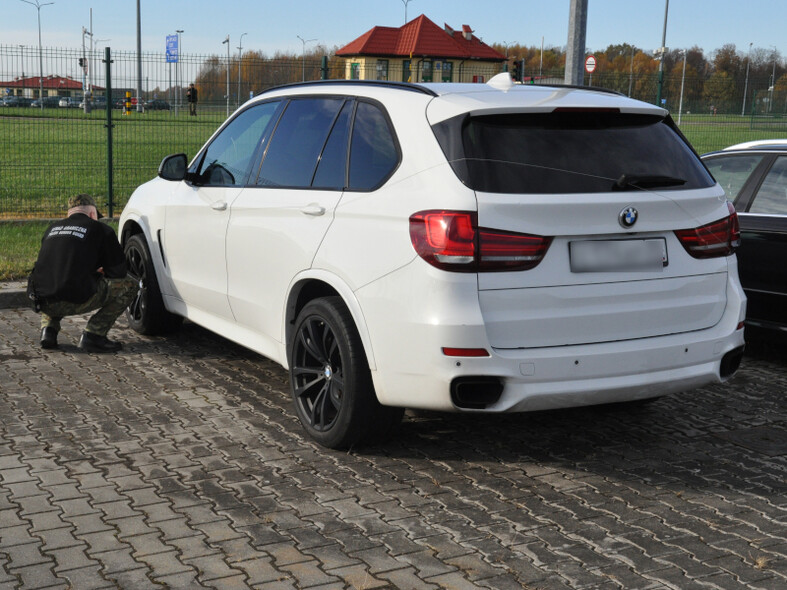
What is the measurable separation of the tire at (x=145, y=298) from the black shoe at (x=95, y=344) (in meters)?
0.39

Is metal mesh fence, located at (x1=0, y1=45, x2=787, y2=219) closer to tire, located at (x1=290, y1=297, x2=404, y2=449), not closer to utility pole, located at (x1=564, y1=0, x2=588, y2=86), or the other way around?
utility pole, located at (x1=564, y1=0, x2=588, y2=86)

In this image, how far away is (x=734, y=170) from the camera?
7.39 meters

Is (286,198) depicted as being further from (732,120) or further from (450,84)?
(732,120)

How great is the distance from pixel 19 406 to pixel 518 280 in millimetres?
3226

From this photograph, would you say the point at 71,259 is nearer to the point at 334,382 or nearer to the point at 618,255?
the point at 334,382

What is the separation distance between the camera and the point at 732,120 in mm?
24469

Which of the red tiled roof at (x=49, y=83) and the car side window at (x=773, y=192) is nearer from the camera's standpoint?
the car side window at (x=773, y=192)

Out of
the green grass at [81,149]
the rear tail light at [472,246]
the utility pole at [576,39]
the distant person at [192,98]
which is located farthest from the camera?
the distant person at [192,98]

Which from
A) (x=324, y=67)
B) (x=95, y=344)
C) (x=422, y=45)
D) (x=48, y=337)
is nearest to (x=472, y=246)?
(x=95, y=344)

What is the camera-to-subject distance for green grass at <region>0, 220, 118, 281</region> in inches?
381

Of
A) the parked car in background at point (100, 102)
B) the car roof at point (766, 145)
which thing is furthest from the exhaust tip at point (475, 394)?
the parked car in background at point (100, 102)

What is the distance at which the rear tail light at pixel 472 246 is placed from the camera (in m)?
4.28

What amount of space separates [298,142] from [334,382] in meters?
1.46

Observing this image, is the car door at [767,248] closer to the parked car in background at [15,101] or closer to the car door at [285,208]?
the car door at [285,208]
